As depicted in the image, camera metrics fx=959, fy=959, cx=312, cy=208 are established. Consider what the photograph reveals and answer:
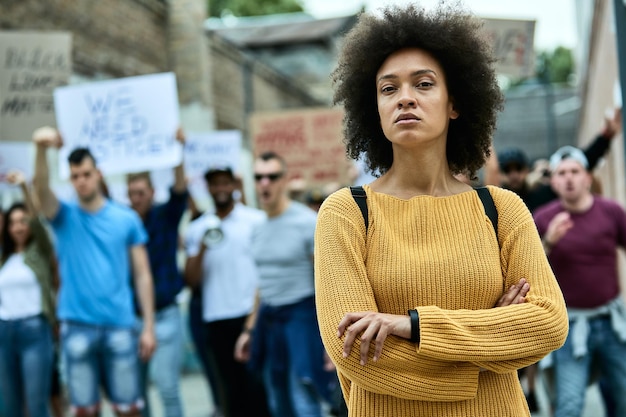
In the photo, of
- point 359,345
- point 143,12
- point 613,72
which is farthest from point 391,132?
point 143,12

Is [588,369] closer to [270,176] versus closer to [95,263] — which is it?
[270,176]

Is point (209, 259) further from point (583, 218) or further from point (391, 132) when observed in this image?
point (391, 132)

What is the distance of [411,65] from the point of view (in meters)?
2.73

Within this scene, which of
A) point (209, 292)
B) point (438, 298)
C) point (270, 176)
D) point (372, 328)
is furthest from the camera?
point (209, 292)

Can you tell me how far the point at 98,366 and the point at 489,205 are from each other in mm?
3948

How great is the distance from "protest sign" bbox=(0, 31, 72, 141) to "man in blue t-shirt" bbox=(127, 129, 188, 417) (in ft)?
3.21

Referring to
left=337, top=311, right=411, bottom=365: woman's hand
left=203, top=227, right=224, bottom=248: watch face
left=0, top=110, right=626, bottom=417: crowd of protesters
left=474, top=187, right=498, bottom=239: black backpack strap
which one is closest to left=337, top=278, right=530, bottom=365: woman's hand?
left=337, top=311, right=411, bottom=365: woman's hand

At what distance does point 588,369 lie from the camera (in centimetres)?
573

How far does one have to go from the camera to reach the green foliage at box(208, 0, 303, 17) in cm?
5394

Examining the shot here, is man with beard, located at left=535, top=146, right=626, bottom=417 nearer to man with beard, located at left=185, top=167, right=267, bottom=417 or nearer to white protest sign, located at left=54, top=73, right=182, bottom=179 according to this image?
man with beard, located at left=185, top=167, right=267, bottom=417

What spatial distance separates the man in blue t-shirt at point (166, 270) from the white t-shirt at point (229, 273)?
226 mm

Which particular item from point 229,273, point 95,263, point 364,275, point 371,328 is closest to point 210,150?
point 229,273

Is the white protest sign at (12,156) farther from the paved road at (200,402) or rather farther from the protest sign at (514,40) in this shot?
the protest sign at (514,40)

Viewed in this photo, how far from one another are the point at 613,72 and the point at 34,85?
19.5 ft
